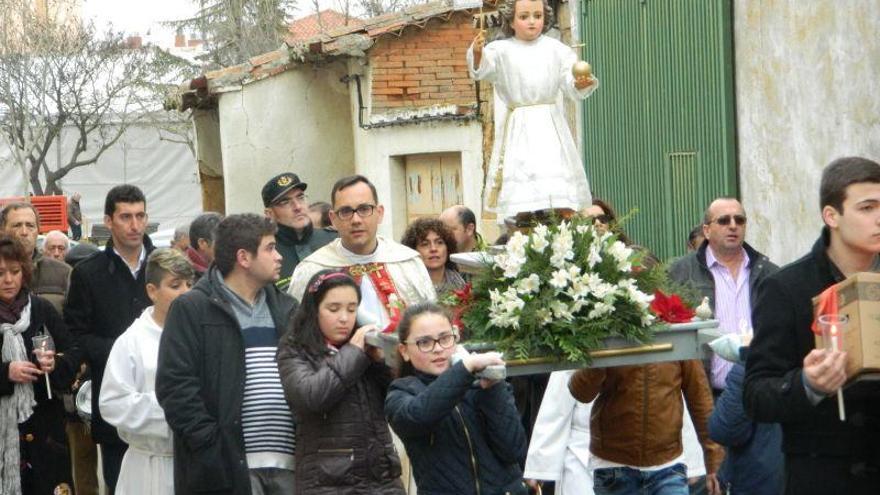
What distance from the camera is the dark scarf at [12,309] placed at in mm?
9422

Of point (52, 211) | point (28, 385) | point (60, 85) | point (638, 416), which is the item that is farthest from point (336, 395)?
point (60, 85)

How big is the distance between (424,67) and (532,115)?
34.9ft

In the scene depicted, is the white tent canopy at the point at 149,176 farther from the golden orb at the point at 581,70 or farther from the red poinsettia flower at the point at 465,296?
the red poinsettia flower at the point at 465,296

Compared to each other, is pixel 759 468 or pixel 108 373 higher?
pixel 108 373

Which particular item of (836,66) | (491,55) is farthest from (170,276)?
(836,66)

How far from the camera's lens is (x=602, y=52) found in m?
16.2

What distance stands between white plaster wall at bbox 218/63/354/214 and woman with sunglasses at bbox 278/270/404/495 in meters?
14.9

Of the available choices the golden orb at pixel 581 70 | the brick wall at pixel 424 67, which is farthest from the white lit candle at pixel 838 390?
the brick wall at pixel 424 67

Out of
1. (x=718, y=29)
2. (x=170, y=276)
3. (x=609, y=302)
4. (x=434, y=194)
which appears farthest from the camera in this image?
(x=434, y=194)

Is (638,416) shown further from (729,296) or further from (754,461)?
(729,296)

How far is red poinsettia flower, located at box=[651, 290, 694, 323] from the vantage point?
6.47 m

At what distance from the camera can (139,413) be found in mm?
8008

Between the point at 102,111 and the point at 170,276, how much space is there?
146 feet

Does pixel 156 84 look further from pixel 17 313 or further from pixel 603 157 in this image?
pixel 17 313
